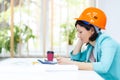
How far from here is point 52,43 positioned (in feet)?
14.1

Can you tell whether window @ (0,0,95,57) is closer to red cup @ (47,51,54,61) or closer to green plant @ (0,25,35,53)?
green plant @ (0,25,35,53)

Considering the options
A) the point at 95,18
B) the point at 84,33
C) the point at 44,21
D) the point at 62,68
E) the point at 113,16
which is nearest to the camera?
the point at 62,68

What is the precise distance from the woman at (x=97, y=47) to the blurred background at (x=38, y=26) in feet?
6.83

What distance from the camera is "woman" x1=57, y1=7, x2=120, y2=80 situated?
1.82 meters

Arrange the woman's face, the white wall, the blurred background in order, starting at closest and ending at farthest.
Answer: the woman's face, the white wall, the blurred background

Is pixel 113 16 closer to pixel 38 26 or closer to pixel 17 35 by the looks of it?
pixel 38 26

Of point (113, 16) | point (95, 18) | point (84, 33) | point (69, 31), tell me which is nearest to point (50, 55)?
point (84, 33)

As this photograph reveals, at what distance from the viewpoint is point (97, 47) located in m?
2.01

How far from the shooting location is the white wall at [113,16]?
418 centimetres

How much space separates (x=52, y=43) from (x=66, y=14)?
0.52m

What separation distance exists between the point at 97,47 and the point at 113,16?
2.32 metres

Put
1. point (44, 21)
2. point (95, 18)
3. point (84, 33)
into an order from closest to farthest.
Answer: point (95, 18) → point (84, 33) → point (44, 21)

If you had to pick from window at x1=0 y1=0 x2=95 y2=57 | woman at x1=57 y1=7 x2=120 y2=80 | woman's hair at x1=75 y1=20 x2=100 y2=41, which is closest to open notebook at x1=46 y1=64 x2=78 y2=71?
woman at x1=57 y1=7 x2=120 y2=80

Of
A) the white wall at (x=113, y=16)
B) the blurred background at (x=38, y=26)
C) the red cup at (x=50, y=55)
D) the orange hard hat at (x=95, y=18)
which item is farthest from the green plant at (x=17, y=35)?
the orange hard hat at (x=95, y=18)
